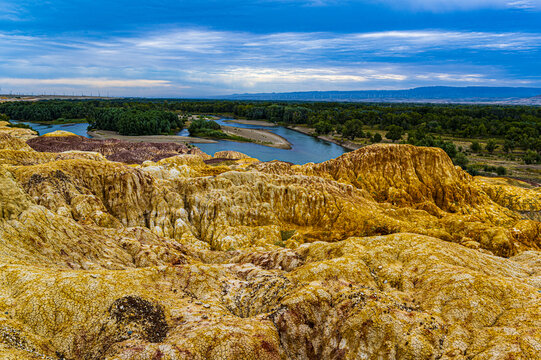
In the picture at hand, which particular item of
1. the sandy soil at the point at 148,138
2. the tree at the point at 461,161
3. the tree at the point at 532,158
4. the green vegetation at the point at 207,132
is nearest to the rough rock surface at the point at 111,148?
the sandy soil at the point at 148,138

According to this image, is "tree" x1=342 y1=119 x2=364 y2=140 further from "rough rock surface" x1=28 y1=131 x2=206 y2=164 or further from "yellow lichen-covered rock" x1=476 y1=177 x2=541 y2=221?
"yellow lichen-covered rock" x1=476 y1=177 x2=541 y2=221

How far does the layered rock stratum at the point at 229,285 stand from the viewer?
41.4ft

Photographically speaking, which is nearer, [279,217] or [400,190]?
[279,217]

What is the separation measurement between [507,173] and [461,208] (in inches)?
3069

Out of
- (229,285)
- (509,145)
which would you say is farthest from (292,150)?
(229,285)

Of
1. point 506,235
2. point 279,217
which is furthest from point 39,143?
point 506,235

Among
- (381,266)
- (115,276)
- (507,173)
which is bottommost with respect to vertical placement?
(507,173)

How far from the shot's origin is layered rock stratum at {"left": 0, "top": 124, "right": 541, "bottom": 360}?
41.4 ft

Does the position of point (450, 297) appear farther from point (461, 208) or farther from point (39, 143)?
point (39, 143)

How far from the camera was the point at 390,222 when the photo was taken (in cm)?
3888

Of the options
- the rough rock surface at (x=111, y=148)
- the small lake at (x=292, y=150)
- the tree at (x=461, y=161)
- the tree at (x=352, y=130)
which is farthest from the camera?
→ the tree at (x=352, y=130)

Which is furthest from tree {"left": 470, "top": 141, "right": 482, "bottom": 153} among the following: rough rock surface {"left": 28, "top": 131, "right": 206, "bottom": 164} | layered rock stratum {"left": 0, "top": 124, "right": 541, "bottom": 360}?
rough rock surface {"left": 28, "top": 131, "right": 206, "bottom": 164}

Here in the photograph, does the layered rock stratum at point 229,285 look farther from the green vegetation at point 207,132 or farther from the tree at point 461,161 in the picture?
the green vegetation at point 207,132

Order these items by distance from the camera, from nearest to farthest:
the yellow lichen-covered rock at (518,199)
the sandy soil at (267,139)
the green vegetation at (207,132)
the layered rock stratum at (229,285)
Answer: the layered rock stratum at (229,285) < the yellow lichen-covered rock at (518,199) < the sandy soil at (267,139) < the green vegetation at (207,132)
